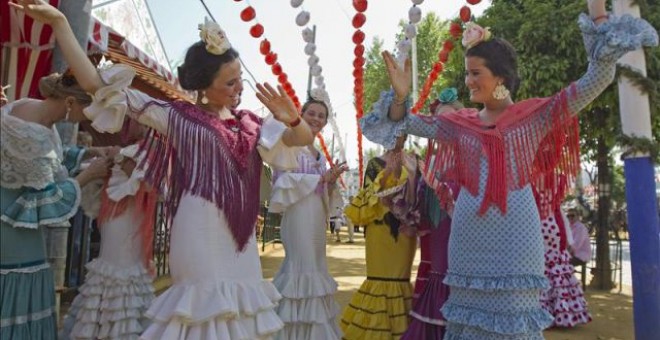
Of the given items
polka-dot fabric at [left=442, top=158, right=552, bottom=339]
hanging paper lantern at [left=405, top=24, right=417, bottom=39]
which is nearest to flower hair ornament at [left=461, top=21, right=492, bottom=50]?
polka-dot fabric at [left=442, top=158, right=552, bottom=339]

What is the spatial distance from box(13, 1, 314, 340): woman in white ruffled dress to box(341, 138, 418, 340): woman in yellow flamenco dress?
4.69ft

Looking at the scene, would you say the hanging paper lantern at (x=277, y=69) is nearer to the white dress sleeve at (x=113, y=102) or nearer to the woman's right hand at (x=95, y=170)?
the woman's right hand at (x=95, y=170)

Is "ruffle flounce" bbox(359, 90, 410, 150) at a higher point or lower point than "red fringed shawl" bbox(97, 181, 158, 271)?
higher

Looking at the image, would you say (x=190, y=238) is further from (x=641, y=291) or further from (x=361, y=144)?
(x=641, y=291)

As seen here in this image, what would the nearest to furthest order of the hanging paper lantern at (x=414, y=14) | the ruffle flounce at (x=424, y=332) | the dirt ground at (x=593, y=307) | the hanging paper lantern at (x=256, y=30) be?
the ruffle flounce at (x=424, y=332)
the hanging paper lantern at (x=256, y=30)
the hanging paper lantern at (x=414, y=14)
the dirt ground at (x=593, y=307)

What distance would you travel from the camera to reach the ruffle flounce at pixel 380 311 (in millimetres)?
3605

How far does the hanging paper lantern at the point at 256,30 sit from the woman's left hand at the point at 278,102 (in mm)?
1812

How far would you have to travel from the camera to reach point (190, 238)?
2084mm

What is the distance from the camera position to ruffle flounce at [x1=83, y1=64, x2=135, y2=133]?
198 centimetres

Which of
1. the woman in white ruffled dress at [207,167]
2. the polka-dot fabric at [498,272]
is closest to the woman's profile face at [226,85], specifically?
the woman in white ruffled dress at [207,167]

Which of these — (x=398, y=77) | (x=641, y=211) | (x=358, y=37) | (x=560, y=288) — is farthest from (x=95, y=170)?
(x=560, y=288)

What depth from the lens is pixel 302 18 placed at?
421cm

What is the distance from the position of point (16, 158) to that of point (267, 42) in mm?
2144

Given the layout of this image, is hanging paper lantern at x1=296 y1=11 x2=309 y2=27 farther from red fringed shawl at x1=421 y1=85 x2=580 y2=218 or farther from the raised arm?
the raised arm
